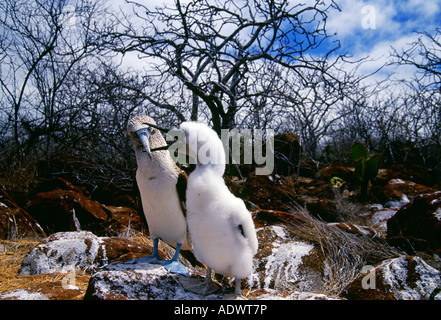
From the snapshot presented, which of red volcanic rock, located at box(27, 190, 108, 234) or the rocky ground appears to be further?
red volcanic rock, located at box(27, 190, 108, 234)

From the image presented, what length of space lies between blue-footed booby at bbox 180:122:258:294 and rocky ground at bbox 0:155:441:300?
25cm

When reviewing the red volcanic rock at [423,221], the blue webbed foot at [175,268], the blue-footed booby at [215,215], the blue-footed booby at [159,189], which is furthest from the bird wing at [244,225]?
the red volcanic rock at [423,221]

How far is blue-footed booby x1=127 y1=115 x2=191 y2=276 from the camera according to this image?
2.65 metres

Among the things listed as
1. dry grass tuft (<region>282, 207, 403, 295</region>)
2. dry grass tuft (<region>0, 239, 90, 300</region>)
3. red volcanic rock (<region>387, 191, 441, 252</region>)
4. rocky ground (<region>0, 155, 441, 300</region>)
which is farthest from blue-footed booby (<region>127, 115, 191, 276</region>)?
red volcanic rock (<region>387, 191, 441, 252</region>)

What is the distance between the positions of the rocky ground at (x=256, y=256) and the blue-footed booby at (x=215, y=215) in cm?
25

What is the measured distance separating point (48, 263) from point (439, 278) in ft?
9.63

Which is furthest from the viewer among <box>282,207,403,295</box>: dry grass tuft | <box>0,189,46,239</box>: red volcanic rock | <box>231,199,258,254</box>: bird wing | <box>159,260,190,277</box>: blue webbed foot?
<box>0,189,46,239</box>: red volcanic rock

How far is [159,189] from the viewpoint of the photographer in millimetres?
2646

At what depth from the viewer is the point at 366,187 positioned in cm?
779

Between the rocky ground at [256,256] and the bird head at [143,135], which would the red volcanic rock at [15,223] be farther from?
the bird head at [143,135]

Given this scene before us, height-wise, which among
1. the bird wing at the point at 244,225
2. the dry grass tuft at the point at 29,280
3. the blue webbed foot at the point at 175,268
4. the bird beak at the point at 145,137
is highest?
the bird beak at the point at 145,137

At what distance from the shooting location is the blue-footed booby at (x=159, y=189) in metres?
2.65

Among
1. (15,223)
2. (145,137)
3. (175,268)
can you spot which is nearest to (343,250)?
(175,268)

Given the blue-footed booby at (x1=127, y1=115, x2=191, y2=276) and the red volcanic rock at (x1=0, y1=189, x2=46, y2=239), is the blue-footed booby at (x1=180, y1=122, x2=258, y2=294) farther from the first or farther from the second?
the red volcanic rock at (x1=0, y1=189, x2=46, y2=239)
